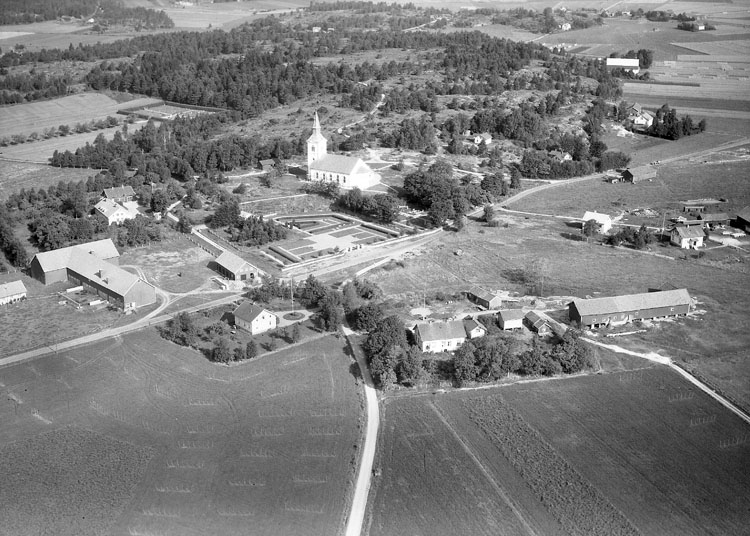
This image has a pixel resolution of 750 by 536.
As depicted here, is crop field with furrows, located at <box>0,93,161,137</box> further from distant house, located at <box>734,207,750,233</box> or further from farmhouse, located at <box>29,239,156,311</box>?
distant house, located at <box>734,207,750,233</box>


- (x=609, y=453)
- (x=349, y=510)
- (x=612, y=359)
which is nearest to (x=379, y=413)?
(x=349, y=510)

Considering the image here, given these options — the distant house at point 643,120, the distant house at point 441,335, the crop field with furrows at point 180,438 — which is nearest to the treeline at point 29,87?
the crop field with furrows at point 180,438

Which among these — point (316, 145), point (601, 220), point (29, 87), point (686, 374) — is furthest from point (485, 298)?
point (29, 87)

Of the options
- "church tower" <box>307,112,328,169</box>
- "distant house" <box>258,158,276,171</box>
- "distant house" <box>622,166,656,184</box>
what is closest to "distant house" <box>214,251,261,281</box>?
"church tower" <box>307,112,328,169</box>

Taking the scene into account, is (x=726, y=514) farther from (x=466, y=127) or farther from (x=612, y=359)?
(x=466, y=127)

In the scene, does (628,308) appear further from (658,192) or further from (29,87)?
(29,87)

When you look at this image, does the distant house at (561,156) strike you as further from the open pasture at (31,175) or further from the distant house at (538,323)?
the open pasture at (31,175)
